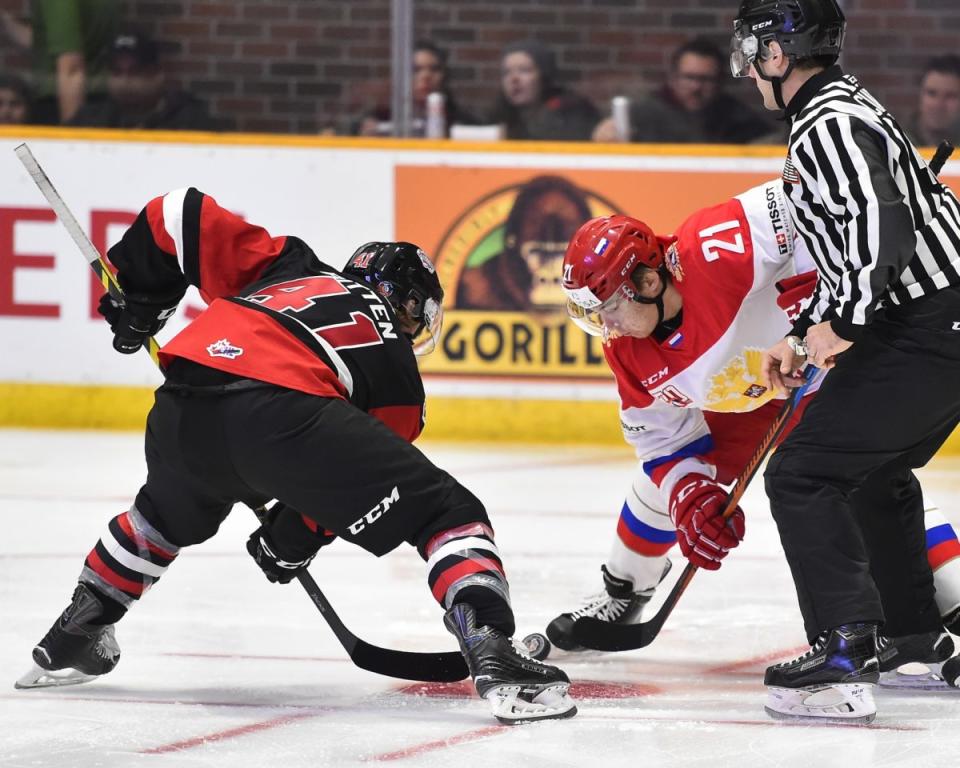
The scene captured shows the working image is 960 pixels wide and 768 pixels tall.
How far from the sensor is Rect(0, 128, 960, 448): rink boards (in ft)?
18.8

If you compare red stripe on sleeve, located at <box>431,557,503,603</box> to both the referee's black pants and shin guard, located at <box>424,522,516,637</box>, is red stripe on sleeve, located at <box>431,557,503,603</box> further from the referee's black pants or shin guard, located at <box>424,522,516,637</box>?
the referee's black pants

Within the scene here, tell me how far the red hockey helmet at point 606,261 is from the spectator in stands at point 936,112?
303 centimetres

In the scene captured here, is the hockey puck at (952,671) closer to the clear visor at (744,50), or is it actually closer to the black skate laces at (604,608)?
the black skate laces at (604,608)

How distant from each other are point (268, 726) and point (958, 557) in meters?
1.26

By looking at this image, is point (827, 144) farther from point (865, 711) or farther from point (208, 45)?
point (208, 45)

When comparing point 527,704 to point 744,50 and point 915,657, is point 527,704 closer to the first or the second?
point 915,657

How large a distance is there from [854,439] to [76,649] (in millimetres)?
1341

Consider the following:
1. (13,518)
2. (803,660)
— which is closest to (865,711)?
(803,660)

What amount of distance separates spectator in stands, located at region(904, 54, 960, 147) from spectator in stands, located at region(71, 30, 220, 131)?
2.43 m

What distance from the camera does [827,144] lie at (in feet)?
8.32

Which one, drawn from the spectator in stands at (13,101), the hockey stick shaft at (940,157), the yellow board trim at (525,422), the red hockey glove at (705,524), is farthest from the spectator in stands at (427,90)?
the hockey stick shaft at (940,157)

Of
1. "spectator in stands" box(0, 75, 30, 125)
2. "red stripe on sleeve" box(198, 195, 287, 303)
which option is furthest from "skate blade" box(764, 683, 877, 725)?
"spectator in stands" box(0, 75, 30, 125)

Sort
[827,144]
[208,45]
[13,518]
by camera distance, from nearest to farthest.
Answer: [827,144], [13,518], [208,45]

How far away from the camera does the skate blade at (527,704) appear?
8.53 feet
